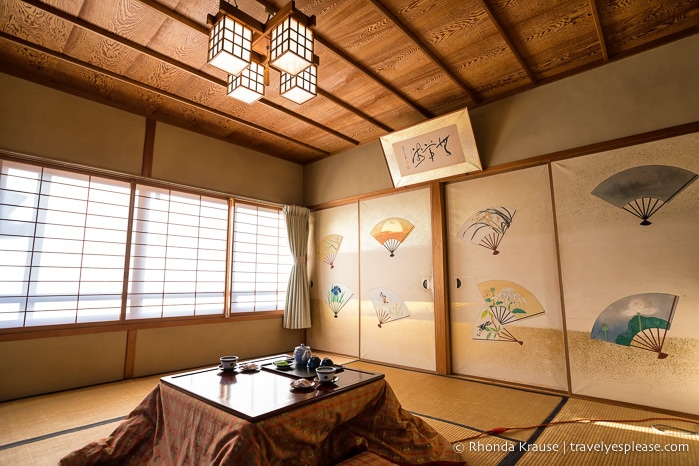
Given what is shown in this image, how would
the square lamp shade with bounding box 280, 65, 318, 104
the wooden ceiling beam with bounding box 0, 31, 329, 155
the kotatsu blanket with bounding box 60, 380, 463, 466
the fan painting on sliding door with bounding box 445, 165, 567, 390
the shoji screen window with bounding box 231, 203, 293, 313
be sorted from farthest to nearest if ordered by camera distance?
the shoji screen window with bounding box 231, 203, 293, 313
the fan painting on sliding door with bounding box 445, 165, 567, 390
the wooden ceiling beam with bounding box 0, 31, 329, 155
the square lamp shade with bounding box 280, 65, 318, 104
the kotatsu blanket with bounding box 60, 380, 463, 466

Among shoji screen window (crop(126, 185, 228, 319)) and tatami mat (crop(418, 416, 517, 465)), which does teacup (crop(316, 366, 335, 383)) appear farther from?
→ shoji screen window (crop(126, 185, 228, 319))

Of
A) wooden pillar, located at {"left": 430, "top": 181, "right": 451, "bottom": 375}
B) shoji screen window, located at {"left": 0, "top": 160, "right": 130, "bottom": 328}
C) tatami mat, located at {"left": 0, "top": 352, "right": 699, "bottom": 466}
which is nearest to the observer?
tatami mat, located at {"left": 0, "top": 352, "right": 699, "bottom": 466}

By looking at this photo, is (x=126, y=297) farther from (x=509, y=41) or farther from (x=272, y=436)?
(x=509, y=41)

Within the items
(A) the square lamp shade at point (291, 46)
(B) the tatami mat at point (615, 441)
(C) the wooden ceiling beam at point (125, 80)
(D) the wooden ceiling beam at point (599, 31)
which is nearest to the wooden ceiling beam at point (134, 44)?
(C) the wooden ceiling beam at point (125, 80)

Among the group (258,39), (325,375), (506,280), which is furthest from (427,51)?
(325,375)

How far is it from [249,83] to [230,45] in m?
0.36

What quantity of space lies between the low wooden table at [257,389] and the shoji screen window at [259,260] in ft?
8.21

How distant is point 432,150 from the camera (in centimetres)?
370

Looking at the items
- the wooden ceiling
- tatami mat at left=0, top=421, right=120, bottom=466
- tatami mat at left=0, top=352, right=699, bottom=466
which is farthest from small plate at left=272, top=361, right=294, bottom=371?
the wooden ceiling

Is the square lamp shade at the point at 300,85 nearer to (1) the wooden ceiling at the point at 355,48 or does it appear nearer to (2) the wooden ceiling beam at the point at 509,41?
(1) the wooden ceiling at the point at 355,48

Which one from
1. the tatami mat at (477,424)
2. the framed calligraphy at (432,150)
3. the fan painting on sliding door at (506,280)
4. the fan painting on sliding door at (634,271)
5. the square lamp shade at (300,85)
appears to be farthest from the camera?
the framed calligraphy at (432,150)

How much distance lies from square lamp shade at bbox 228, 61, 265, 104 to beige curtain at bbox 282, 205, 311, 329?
250cm

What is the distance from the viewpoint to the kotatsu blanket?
1.37 metres

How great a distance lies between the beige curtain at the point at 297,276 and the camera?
4.76 meters
